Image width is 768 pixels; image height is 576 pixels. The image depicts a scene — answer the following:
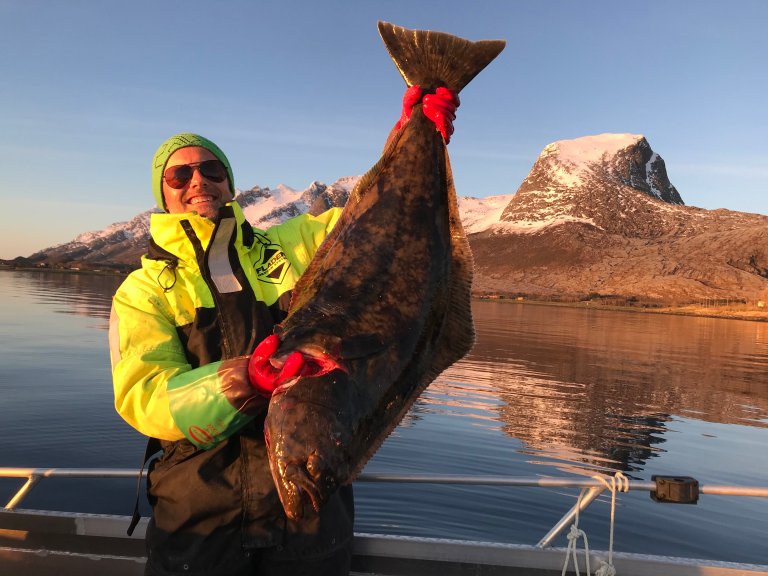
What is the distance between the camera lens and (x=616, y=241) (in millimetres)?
146000

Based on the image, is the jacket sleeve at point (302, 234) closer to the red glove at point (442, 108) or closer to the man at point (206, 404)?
the man at point (206, 404)

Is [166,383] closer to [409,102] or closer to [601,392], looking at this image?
[409,102]

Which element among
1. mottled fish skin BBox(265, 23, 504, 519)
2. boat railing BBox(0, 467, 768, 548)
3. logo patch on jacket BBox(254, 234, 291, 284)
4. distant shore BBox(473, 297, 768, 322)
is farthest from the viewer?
distant shore BBox(473, 297, 768, 322)

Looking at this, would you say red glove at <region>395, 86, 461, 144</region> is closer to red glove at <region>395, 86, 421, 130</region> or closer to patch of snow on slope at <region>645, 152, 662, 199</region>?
red glove at <region>395, 86, 421, 130</region>

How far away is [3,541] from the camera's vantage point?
460 cm

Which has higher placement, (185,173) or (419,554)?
(185,173)

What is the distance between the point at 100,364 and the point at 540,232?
154599 millimetres

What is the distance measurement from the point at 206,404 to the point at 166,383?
0.29 metres

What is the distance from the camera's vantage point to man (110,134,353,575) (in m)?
2.76

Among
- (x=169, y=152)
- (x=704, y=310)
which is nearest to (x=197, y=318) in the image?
(x=169, y=152)

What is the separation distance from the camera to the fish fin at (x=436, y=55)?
334 centimetres

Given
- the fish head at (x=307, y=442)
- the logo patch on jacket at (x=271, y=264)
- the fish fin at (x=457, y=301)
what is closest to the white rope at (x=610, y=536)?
the fish fin at (x=457, y=301)

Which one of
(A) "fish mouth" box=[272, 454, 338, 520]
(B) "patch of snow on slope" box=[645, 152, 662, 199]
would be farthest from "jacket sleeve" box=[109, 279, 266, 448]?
(B) "patch of snow on slope" box=[645, 152, 662, 199]

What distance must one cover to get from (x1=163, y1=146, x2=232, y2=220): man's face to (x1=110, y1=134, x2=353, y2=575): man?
133 mm
